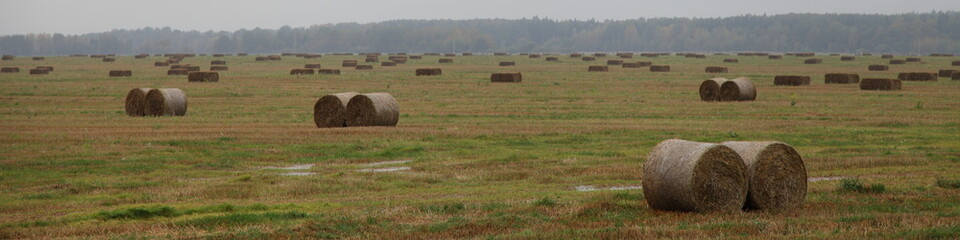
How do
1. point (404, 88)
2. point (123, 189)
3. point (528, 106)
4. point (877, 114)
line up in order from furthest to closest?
1. point (404, 88)
2. point (528, 106)
3. point (877, 114)
4. point (123, 189)

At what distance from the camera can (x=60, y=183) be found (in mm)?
21359

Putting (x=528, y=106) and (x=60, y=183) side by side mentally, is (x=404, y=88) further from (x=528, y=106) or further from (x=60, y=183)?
(x=60, y=183)

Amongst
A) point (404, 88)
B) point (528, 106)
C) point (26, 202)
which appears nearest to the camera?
point (26, 202)

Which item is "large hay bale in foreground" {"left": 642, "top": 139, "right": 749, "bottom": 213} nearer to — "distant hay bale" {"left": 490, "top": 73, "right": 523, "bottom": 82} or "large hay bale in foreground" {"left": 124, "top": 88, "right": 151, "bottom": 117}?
"large hay bale in foreground" {"left": 124, "top": 88, "right": 151, "bottom": 117}

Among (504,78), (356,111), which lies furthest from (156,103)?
(504,78)

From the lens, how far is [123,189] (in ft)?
68.1

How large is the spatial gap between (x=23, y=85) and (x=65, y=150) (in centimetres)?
3700

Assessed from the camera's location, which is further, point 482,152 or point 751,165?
point 482,152

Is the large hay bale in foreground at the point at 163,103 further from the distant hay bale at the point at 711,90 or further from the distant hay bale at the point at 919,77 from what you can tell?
the distant hay bale at the point at 919,77

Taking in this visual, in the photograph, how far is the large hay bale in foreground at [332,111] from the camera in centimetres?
3356

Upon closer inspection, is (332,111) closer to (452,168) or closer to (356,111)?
(356,111)

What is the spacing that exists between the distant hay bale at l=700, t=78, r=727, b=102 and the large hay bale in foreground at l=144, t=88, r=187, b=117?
65.1 ft

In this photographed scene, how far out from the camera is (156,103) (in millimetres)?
37875

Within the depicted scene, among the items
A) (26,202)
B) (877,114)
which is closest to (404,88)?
(877,114)
